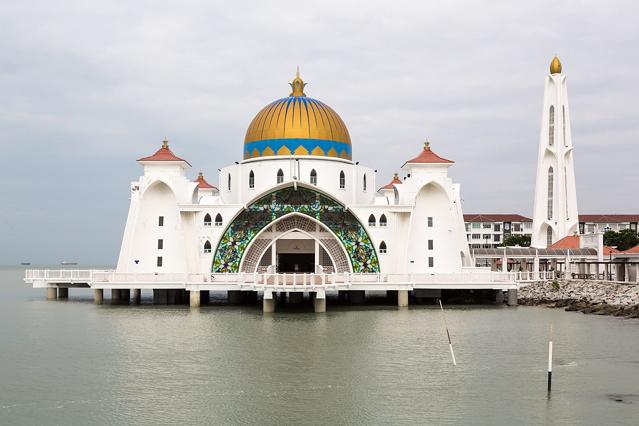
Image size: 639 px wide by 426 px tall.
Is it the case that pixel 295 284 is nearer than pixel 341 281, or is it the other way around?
pixel 295 284

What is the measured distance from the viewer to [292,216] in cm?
4253

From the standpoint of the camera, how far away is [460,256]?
42.8 metres

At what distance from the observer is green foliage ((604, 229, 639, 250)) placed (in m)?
69.2

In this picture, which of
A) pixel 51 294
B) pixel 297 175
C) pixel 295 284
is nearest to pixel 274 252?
pixel 297 175

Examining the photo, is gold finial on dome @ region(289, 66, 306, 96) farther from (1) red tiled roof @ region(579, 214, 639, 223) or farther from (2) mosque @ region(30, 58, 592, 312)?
(1) red tiled roof @ region(579, 214, 639, 223)

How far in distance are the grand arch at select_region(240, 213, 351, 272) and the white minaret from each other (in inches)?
870

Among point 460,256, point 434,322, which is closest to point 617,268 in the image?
point 460,256

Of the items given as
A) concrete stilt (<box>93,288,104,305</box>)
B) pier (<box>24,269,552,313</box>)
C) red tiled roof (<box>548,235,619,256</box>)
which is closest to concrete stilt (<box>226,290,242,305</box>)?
pier (<box>24,269,552,313</box>)

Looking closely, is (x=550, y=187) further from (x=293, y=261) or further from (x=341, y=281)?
(x=341, y=281)

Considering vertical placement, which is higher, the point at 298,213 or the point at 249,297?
the point at 298,213

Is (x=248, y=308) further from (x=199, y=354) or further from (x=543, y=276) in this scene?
(x=543, y=276)

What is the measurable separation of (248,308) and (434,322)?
11.4m

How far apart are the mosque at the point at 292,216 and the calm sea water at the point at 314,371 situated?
25.1ft

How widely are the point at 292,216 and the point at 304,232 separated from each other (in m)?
1.30
